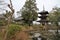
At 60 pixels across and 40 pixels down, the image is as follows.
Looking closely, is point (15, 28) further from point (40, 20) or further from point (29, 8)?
point (40, 20)

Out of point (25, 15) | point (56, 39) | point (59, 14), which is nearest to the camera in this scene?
point (56, 39)

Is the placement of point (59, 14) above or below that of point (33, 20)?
above

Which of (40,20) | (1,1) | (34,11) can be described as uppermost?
(1,1)

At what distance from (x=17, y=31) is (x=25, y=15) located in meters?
8.88

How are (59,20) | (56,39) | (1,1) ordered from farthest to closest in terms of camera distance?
(59,20) < (56,39) < (1,1)

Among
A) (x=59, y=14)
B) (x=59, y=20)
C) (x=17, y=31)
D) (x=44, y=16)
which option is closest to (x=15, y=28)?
(x=17, y=31)

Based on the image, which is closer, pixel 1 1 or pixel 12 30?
pixel 1 1

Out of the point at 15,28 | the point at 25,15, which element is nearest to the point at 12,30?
the point at 15,28

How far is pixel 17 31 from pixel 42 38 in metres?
2.19

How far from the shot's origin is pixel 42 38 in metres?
9.14

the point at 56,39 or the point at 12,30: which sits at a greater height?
the point at 12,30

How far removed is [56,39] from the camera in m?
7.55

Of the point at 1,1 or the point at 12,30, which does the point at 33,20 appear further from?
the point at 1,1

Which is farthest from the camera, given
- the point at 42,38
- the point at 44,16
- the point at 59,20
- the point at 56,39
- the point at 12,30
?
the point at 44,16
